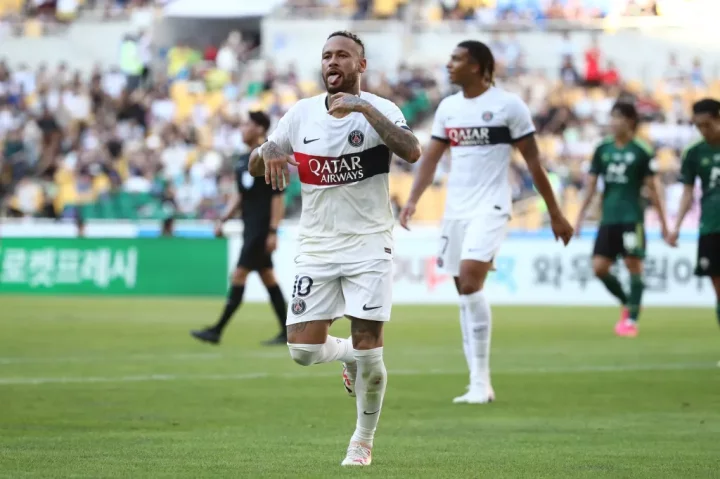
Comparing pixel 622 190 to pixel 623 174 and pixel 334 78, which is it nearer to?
pixel 623 174

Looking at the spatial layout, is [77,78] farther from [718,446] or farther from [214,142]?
[718,446]

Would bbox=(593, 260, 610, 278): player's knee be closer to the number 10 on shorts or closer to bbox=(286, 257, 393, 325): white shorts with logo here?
bbox=(286, 257, 393, 325): white shorts with logo

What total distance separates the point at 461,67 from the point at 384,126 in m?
3.76

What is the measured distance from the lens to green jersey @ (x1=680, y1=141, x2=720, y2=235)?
1312 cm

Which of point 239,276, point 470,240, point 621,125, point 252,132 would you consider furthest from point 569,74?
point 470,240

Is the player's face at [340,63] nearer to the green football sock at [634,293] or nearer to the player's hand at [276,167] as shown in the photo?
the player's hand at [276,167]

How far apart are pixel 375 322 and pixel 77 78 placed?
29113mm

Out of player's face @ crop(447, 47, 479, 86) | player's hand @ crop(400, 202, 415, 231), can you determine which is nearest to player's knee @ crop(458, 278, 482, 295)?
player's hand @ crop(400, 202, 415, 231)

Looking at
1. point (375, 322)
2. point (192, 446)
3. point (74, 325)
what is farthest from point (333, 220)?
point (74, 325)

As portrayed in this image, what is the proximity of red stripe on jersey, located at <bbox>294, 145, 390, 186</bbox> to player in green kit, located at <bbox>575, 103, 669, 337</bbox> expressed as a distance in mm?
8913

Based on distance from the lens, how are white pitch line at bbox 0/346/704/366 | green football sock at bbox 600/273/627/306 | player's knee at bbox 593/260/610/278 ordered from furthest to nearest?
green football sock at bbox 600/273/627/306, player's knee at bbox 593/260/610/278, white pitch line at bbox 0/346/704/366

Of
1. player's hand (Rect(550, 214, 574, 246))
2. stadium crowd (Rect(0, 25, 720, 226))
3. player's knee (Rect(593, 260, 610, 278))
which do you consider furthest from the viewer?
stadium crowd (Rect(0, 25, 720, 226))

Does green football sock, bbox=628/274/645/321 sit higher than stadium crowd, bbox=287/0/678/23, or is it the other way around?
stadium crowd, bbox=287/0/678/23

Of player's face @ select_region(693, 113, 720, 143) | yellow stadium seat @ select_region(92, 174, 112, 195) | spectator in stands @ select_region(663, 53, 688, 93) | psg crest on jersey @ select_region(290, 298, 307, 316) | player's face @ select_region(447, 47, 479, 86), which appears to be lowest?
yellow stadium seat @ select_region(92, 174, 112, 195)
